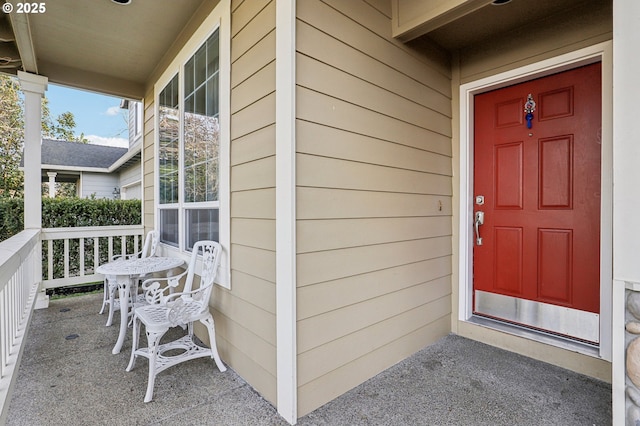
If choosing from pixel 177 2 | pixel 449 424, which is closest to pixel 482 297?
pixel 449 424

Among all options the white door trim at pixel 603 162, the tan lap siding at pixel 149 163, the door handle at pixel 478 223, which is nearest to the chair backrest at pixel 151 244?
the tan lap siding at pixel 149 163

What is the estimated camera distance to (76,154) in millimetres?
9352

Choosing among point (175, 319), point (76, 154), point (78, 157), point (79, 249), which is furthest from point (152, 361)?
point (76, 154)

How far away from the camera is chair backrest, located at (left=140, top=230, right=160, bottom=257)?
3758 millimetres

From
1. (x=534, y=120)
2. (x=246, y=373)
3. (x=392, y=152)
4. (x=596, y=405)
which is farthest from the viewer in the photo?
(x=534, y=120)

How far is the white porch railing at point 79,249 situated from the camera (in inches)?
156

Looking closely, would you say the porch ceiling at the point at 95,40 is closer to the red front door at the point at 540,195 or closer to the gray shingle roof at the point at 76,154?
the red front door at the point at 540,195

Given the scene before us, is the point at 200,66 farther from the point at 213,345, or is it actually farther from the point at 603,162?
the point at 603,162

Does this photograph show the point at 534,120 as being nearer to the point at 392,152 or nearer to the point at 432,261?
the point at 392,152

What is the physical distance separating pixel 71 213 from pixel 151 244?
2010mm

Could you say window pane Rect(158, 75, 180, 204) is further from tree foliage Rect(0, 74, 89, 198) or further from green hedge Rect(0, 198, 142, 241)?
tree foliage Rect(0, 74, 89, 198)

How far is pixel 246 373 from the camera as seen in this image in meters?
2.10

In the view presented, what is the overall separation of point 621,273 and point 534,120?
1525 millimetres

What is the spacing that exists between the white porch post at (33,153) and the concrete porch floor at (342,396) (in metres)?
1.82
